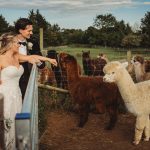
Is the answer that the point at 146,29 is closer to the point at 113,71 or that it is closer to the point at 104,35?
the point at 104,35

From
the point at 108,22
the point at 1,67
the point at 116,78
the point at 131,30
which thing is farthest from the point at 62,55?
the point at 108,22

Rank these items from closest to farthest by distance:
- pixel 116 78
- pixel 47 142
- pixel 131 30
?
1. pixel 116 78
2. pixel 47 142
3. pixel 131 30

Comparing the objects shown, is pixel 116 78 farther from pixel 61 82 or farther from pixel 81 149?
pixel 61 82

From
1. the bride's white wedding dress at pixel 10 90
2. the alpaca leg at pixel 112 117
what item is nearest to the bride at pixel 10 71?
the bride's white wedding dress at pixel 10 90

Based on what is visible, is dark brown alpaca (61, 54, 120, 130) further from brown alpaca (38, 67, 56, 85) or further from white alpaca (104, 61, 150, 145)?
brown alpaca (38, 67, 56, 85)

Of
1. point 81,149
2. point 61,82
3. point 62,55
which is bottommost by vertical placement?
point 81,149

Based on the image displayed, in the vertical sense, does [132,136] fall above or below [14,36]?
below

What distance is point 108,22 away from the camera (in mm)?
58781

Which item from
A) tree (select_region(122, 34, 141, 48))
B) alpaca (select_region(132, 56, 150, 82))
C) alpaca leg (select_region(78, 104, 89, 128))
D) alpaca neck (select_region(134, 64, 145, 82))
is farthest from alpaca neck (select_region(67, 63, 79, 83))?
tree (select_region(122, 34, 141, 48))

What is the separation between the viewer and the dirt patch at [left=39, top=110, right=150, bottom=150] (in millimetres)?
7332

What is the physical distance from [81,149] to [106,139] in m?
0.71

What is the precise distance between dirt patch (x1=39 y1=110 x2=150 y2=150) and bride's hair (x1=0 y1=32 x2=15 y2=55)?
2.33m

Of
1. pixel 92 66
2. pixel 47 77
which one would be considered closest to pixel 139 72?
pixel 47 77

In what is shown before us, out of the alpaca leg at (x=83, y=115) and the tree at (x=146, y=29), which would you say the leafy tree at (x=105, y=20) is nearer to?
the tree at (x=146, y=29)
